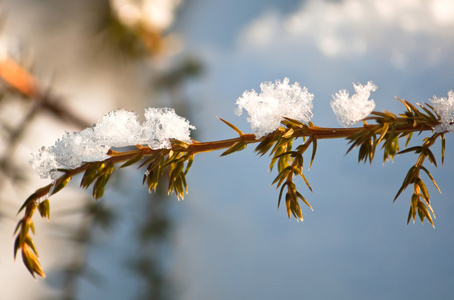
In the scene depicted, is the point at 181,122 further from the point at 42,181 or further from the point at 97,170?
the point at 42,181

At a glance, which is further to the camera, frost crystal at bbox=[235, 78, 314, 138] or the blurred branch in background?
the blurred branch in background

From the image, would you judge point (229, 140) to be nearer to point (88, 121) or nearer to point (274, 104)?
point (274, 104)

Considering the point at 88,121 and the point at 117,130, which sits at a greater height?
the point at 88,121

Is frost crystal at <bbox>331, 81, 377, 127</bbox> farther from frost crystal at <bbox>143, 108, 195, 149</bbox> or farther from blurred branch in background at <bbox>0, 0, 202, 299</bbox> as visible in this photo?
blurred branch in background at <bbox>0, 0, 202, 299</bbox>

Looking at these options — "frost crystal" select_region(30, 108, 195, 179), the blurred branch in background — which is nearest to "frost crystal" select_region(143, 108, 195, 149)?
"frost crystal" select_region(30, 108, 195, 179)

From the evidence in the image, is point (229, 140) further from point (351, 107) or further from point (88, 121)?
point (88, 121)

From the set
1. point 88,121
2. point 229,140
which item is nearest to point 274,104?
point 229,140

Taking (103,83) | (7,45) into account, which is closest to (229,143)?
(7,45)

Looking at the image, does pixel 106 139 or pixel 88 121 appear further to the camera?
pixel 88 121
